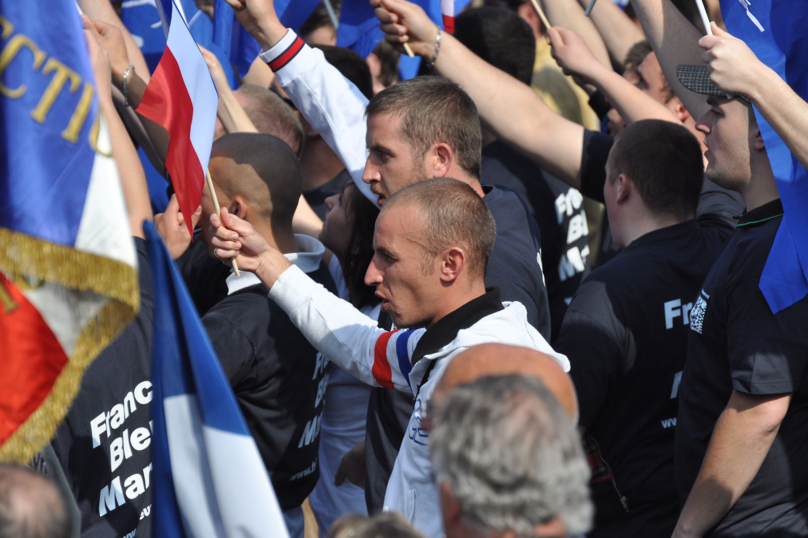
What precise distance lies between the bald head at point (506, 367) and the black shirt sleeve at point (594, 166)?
2.46 metres

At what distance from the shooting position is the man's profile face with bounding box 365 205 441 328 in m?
2.58

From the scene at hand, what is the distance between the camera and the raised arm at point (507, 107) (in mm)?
3982

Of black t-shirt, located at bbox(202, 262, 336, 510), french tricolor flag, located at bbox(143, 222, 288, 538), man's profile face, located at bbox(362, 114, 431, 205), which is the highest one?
man's profile face, located at bbox(362, 114, 431, 205)

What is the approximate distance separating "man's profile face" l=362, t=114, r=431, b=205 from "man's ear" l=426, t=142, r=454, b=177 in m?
0.03

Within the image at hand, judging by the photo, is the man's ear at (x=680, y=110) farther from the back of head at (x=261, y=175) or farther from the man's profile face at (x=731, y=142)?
the back of head at (x=261, y=175)

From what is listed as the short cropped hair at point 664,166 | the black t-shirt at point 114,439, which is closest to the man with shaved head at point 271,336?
the black t-shirt at point 114,439

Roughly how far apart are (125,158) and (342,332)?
1.09 m

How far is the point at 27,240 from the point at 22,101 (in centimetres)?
37

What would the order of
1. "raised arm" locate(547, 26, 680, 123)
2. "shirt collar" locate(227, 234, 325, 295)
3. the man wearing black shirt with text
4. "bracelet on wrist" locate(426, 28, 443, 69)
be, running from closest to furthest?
1. the man wearing black shirt with text
2. "shirt collar" locate(227, 234, 325, 295)
3. "bracelet on wrist" locate(426, 28, 443, 69)
4. "raised arm" locate(547, 26, 680, 123)

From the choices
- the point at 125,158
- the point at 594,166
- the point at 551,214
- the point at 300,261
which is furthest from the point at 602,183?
the point at 125,158

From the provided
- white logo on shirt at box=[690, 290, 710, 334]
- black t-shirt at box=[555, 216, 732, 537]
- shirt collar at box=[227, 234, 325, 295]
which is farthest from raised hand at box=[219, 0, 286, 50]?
white logo on shirt at box=[690, 290, 710, 334]

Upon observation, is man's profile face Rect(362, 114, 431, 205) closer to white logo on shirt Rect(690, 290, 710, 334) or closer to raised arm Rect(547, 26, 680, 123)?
white logo on shirt Rect(690, 290, 710, 334)

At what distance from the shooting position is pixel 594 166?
13.7ft

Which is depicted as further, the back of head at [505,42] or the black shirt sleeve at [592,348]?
the back of head at [505,42]
